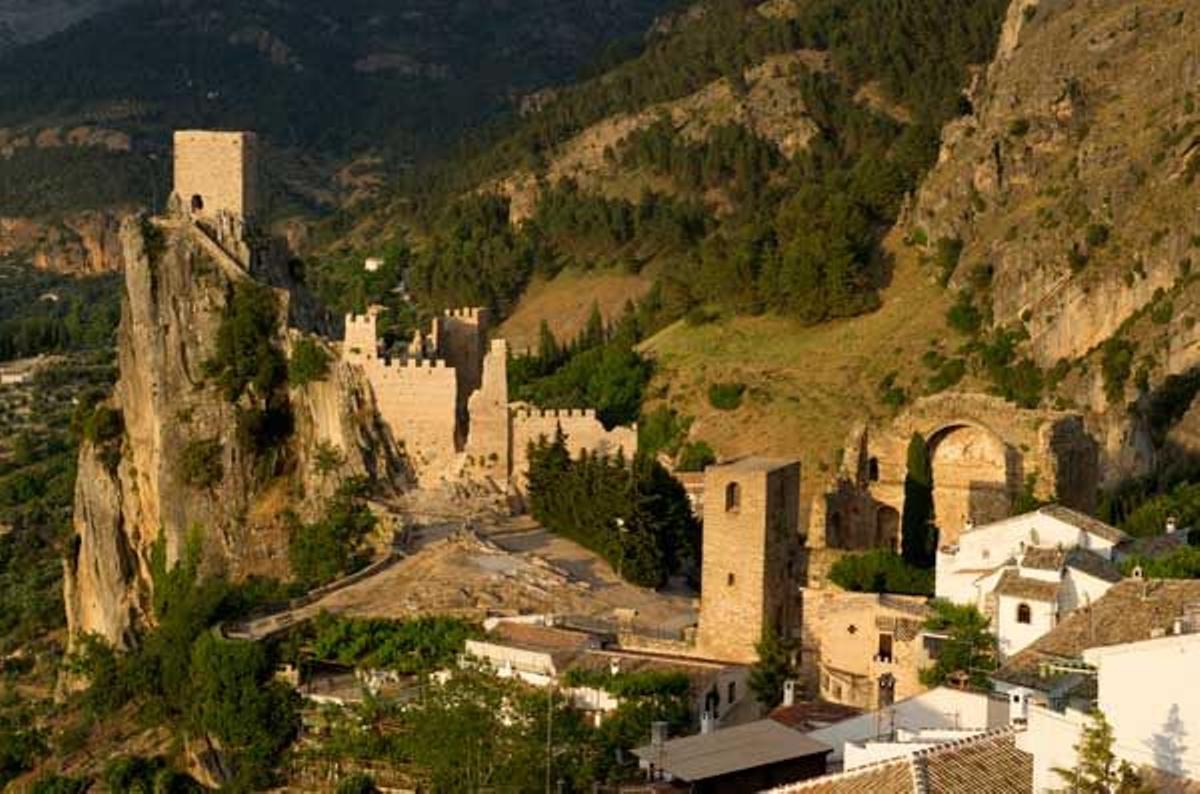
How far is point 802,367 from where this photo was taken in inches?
2520

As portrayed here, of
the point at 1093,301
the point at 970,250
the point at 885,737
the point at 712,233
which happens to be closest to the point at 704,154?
the point at 712,233

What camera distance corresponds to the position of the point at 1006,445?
4009 centimetres

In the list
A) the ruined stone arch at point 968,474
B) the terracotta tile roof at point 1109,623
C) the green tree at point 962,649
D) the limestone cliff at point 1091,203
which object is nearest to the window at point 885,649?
the green tree at point 962,649

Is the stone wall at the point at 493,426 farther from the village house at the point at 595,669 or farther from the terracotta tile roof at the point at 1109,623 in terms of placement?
the terracotta tile roof at the point at 1109,623

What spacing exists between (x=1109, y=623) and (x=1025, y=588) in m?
3.92

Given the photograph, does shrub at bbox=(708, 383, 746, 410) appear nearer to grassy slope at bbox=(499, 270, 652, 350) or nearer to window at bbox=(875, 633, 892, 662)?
grassy slope at bbox=(499, 270, 652, 350)

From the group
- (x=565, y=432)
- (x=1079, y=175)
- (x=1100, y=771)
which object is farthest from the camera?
(x=1079, y=175)

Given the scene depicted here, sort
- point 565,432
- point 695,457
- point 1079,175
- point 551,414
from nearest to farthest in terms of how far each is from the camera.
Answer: point 565,432, point 551,414, point 695,457, point 1079,175

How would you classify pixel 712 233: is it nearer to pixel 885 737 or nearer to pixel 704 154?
pixel 704 154

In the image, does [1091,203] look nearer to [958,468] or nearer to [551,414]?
[551,414]

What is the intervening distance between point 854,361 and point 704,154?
33446 millimetres

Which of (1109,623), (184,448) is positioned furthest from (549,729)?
(184,448)

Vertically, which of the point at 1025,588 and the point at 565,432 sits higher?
the point at 565,432

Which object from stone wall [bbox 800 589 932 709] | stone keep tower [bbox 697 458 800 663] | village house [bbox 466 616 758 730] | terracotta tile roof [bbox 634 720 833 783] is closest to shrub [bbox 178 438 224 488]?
village house [bbox 466 616 758 730]
